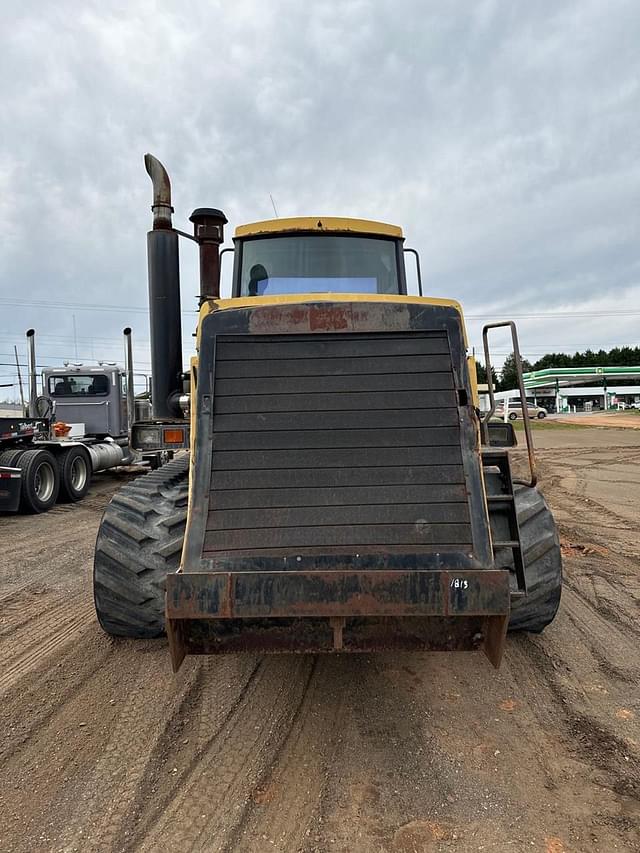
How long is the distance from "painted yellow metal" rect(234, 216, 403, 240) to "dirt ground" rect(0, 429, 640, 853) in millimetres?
3034

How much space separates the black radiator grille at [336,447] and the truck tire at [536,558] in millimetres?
565

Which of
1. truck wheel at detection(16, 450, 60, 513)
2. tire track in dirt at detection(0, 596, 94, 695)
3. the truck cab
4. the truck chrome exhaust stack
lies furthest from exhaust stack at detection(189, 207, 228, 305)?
the truck cab

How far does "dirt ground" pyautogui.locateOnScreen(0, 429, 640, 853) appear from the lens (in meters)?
2.22

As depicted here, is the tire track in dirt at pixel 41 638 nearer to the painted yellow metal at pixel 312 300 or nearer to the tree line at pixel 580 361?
the painted yellow metal at pixel 312 300

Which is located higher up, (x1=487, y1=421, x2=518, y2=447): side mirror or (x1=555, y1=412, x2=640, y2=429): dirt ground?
(x1=487, y1=421, x2=518, y2=447): side mirror

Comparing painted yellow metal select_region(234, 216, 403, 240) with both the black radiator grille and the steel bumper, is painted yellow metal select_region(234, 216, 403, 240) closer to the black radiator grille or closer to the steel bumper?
the black radiator grille

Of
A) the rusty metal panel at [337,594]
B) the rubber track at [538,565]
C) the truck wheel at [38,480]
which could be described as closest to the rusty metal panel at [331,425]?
the rusty metal panel at [337,594]

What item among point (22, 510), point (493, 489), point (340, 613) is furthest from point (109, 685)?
point (22, 510)

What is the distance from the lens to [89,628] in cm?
414

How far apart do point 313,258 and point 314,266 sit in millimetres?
69

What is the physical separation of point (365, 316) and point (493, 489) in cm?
120

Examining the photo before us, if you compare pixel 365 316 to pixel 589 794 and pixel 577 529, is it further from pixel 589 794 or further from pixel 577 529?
pixel 577 529

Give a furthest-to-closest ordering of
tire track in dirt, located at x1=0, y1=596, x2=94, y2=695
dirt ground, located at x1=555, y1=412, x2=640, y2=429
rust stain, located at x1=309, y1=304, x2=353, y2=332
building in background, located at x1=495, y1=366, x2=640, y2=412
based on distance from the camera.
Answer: building in background, located at x1=495, y1=366, x2=640, y2=412
dirt ground, located at x1=555, y1=412, x2=640, y2=429
tire track in dirt, located at x1=0, y1=596, x2=94, y2=695
rust stain, located at x1=309, y1=304, x2=353, y2=332

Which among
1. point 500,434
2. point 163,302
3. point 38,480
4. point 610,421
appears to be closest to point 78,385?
point 38,480
